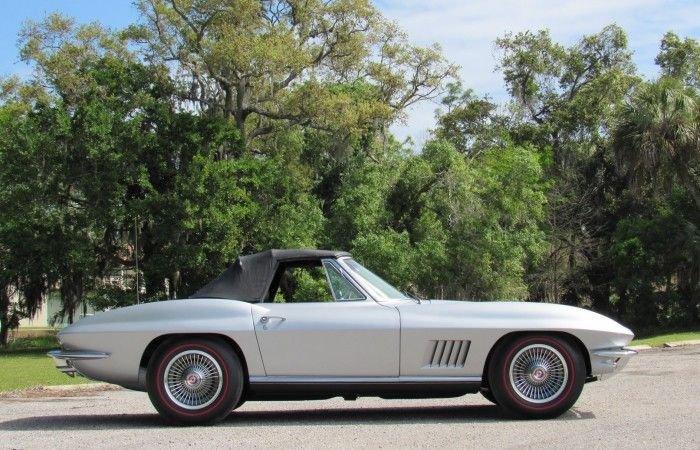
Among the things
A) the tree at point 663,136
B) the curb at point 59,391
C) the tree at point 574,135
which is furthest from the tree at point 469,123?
the curb at point 59,391

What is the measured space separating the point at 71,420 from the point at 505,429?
4127 mm

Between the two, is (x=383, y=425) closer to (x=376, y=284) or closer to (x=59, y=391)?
(x=376, y=284)

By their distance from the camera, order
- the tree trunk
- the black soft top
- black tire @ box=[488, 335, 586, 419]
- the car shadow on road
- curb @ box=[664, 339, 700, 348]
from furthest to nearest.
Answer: the tree trunk, curb @ box=[664, 339, 700, 348], the black soft top, the car shadow on road, black tire @ box=[488, 335, 586, 419]

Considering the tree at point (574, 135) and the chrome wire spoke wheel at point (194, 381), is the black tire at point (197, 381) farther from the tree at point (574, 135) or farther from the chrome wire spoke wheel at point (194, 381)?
Answer: the tree at point (574, 135)

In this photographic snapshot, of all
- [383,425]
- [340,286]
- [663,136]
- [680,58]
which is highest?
[680,58]

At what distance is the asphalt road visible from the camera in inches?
278

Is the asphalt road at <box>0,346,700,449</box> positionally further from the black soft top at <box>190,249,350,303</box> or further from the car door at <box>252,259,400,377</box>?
the black soft top at <box>190,249,350,303</box>

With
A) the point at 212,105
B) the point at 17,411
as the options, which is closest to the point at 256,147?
the point at 212,105

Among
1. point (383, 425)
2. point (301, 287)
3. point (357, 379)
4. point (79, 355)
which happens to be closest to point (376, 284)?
point (357, 379)

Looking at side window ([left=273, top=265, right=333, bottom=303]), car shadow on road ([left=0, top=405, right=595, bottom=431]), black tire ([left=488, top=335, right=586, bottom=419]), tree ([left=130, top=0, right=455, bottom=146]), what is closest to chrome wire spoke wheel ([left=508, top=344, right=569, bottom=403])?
black tire ([left=488, top=335, right=586, bottom=419])

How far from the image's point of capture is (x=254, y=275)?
8531 mm

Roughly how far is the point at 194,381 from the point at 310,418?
3.93ft

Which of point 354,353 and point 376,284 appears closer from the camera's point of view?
point 354,353

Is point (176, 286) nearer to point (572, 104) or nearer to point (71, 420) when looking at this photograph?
point (572, 104)
